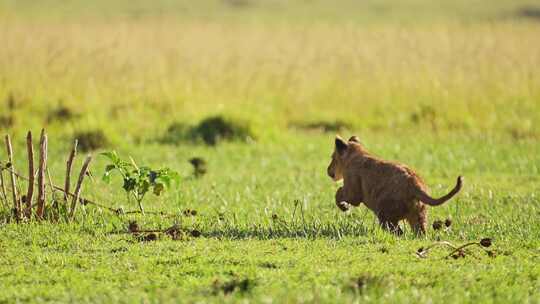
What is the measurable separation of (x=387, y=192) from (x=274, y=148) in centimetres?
632

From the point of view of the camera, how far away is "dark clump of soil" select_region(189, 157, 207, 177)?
11.4 meters

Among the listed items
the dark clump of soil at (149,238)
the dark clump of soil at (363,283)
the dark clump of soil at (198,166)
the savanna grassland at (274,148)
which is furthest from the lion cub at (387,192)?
the dark clump of soil at (198,166)

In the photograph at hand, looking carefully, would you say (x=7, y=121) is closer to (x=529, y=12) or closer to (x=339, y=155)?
(x=339, y=155)

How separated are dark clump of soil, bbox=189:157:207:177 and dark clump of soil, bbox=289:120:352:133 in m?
4.78

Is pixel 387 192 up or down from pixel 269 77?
down

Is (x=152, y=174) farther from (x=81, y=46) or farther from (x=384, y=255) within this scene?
(x=81, y=46)

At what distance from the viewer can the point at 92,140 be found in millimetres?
13898

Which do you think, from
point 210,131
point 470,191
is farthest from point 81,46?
point 470,191

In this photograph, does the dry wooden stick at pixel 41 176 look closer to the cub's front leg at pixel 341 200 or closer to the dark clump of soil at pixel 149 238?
the dark clump of soil at pixel 149 238

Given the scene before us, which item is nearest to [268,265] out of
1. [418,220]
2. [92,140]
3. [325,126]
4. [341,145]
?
[418,220]

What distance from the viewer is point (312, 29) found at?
26750 millimetres

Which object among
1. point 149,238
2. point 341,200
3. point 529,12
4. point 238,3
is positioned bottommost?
point 149,238

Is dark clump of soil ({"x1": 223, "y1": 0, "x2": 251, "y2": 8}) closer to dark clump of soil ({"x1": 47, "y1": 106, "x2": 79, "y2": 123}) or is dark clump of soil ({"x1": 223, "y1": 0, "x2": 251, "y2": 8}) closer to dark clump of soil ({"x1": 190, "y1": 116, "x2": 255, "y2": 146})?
dark clump of soil ({"x1": 47, "y1": 106, "x2": 79, "y2": 123})

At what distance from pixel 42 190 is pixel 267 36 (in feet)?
55.6
